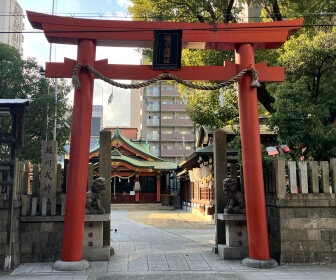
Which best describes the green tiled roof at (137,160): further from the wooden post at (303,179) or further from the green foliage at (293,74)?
the wooden post at (303,179)

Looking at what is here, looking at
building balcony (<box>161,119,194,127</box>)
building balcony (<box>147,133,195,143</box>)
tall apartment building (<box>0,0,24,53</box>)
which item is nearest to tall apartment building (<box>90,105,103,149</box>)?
building balcony (<box>147,133,195,143</box>)

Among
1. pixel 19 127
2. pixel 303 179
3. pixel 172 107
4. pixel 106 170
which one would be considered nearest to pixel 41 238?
pixel 106 170

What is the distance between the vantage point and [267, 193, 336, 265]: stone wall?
773cm

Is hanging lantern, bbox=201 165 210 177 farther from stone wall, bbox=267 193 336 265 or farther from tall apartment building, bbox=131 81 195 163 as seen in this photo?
tall apartment building, bbox=131 81 195 163

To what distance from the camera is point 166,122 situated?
63.0 metres

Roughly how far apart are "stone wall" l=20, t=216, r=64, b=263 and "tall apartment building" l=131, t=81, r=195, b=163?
172 ft

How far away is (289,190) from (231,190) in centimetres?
145

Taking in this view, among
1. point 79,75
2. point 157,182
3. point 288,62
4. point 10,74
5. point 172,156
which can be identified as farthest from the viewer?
point 172,156

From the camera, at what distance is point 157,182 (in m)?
34.6

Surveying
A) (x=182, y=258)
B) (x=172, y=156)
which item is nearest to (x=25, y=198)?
(x=182, y=258)

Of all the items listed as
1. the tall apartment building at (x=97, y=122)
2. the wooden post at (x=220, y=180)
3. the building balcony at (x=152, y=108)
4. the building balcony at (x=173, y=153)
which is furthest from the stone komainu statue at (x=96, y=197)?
the tall apartment building at (x=97, y=122)

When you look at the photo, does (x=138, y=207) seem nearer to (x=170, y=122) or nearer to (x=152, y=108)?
(x=170, y=122)

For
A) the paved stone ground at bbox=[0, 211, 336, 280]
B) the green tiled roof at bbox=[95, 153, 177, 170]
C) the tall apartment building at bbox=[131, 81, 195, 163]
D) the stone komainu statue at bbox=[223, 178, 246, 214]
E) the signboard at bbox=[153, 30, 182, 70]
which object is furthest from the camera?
the tall apartment building at bbox=[131, 81, 195, 163]

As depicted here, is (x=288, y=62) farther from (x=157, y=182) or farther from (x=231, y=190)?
(x=157, y=182)
